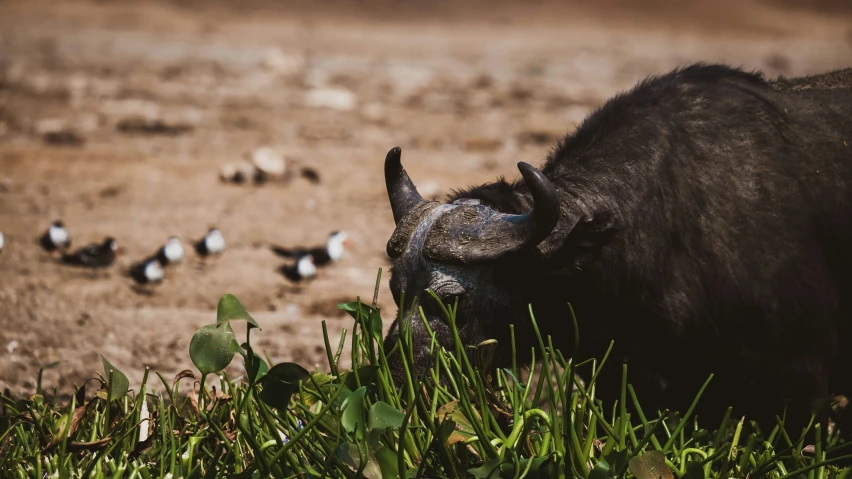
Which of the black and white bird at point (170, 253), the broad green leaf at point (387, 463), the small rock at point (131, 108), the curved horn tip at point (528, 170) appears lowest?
the black and white bird at point (170, 253)

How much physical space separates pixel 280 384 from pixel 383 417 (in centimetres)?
45

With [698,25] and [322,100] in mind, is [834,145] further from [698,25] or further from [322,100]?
[698,25]

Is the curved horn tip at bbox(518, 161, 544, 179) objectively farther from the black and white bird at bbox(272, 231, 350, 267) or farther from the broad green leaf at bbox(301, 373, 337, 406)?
the black and white bird at bbox(272, 231, 350, 267)

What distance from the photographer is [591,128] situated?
4.78 meters

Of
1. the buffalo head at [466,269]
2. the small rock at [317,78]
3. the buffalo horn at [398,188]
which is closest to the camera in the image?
the buffalo head at [466,269]

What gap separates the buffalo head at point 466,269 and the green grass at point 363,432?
0.31m

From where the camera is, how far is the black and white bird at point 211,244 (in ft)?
25.8

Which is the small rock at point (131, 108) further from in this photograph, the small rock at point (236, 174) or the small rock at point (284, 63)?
the small rock at point (284, 63)

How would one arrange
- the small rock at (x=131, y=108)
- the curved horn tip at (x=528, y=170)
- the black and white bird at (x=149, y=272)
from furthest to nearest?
the small rock at (x=131, y=108) → the black and white bird at (x=149, y=272) → the curved horn tip at (x=528, y=170)

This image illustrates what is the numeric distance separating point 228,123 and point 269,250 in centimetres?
458

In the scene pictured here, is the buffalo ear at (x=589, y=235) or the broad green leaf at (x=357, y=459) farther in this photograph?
the buffalo ear at (x=589, y=235)

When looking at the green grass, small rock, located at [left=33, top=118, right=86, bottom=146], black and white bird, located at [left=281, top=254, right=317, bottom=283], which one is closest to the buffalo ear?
the green grass

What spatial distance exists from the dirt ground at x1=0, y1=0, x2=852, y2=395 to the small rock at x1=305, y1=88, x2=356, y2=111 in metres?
0.04

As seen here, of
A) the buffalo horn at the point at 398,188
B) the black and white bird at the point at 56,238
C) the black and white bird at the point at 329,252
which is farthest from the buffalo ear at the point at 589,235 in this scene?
the black and white bird at the point at 56,238
